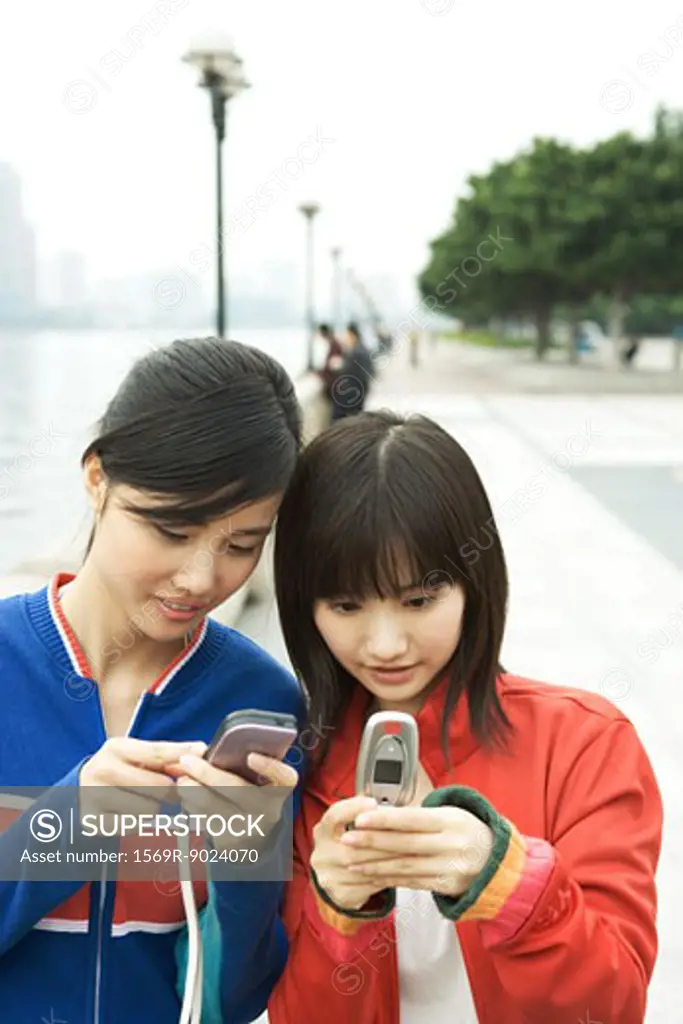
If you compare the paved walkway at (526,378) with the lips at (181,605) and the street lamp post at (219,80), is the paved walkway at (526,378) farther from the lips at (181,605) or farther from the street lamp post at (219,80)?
the lips at (181,605)

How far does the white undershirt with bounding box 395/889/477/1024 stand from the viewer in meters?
1.40

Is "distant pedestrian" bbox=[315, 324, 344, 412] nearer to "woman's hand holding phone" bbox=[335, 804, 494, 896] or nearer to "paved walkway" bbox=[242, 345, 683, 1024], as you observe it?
"paved walkway" bbox=[242, 345, 683, 1024]

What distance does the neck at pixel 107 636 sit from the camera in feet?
4.93

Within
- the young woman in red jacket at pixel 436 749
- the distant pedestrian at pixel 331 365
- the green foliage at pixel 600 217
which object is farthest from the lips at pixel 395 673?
the green foliage at pixel 600 217

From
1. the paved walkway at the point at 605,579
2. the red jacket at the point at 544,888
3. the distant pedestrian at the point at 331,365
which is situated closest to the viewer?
the red jacket at the point at 544,888

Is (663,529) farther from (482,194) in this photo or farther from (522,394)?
(482,194)

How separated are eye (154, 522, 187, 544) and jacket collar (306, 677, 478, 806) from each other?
12.1 inches

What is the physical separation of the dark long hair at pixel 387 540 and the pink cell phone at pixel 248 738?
309 mm

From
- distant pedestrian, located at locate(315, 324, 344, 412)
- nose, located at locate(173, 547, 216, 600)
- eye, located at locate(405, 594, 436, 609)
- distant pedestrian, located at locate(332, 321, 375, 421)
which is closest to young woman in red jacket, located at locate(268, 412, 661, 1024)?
eye, located at locate(405, 594, 436, 609)

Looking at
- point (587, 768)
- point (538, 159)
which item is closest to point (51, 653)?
point (587, 768)

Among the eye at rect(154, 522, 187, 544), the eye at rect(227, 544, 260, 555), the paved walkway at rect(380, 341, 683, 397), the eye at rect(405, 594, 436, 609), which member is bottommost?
the paved walkway at rect(380, 341, 683, 397)

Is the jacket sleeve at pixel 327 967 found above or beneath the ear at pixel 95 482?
beneath

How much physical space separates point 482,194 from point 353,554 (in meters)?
36.8

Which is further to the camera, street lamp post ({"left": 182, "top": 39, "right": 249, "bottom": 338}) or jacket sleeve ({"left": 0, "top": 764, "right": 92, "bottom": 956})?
street lamp post ({"left": 182, "top": 39, "right": 249, "bottom": 338})
